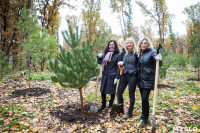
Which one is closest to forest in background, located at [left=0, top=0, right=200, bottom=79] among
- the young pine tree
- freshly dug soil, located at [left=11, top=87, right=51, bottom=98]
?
freshly dug soil, located at [left=11, top=87, right=51, bottom=98]

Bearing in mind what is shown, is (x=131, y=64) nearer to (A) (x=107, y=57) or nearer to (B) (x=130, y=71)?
(B) (x=130, y=71)

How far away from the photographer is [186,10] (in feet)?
65.7

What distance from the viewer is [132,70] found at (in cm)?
282

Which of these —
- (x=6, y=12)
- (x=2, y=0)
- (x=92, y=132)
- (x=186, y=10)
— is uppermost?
(x=186, y=10)

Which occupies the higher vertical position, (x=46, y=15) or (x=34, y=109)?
(x=46, y=15)

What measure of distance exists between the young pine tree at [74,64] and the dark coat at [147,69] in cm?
117

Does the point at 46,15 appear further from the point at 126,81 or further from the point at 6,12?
the point at 126,81

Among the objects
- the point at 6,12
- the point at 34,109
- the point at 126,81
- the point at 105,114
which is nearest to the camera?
the point at 126,81

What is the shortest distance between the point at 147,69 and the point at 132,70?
39 centimetres

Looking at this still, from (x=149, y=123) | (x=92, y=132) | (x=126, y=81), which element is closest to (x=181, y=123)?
(x=149, y=123)

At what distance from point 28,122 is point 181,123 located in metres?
3.87

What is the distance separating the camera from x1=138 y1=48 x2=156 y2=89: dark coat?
2.53 metres

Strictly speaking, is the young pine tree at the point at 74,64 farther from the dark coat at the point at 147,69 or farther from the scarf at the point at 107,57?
the dark coat at the point at 147,69

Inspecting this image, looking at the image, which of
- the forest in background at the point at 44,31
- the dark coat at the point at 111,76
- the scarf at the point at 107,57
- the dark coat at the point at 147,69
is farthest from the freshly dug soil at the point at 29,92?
the dark coat at the point at 147,69
